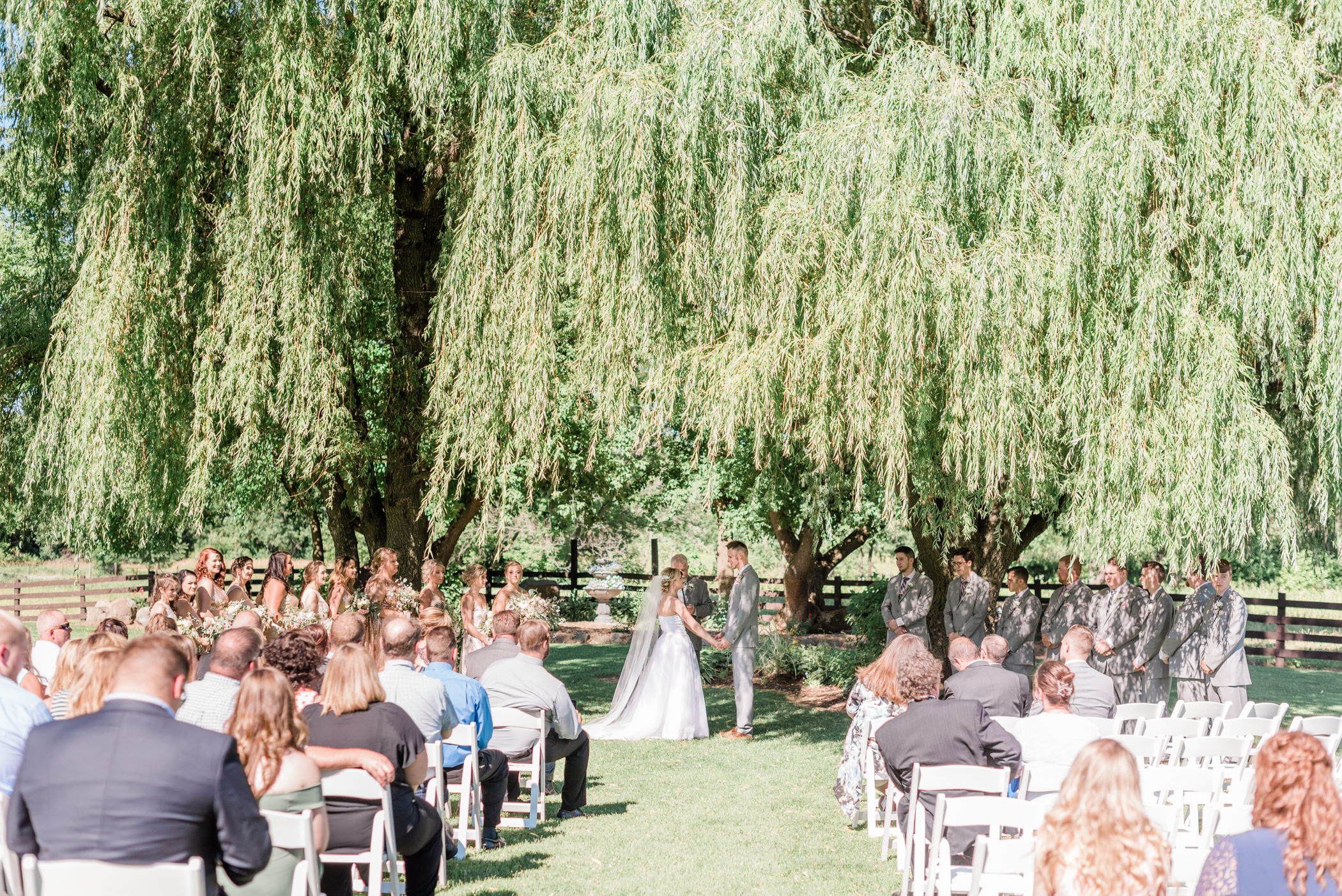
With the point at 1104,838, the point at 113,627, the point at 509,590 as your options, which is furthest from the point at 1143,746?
the point at 509,590

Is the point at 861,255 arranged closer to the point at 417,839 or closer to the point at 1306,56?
the point at 1306,56

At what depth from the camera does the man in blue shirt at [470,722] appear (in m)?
7.19

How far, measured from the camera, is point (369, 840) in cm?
536

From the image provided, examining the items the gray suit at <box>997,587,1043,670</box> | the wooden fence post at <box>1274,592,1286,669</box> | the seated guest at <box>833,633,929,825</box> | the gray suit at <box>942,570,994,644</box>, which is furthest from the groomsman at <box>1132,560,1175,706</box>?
the wooden fence post at <box>1274,592,1286,669</box>

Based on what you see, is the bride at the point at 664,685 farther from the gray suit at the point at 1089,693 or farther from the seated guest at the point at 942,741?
the seated guest at the point at 942,741

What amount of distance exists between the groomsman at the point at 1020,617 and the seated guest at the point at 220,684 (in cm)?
785

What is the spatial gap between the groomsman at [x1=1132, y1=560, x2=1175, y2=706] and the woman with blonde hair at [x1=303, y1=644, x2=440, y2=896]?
750 cm

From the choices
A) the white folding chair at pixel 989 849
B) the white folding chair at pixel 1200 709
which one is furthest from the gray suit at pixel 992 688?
the white folding chair at pixel 989 849

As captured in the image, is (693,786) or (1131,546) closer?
(1131,546)

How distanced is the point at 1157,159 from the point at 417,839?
21.9 feet

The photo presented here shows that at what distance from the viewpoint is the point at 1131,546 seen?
322 inches

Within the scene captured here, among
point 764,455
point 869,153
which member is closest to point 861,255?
point 869,153

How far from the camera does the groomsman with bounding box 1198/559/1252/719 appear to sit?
10.3 metres

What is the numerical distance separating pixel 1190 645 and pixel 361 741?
848 centimetres
